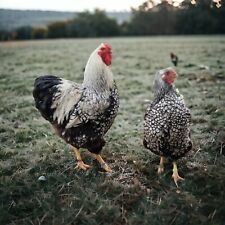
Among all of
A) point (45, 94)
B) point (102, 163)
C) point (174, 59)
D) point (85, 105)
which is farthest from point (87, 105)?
point (174, 59)

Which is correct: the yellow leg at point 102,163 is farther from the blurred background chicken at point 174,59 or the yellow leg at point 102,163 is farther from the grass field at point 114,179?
the blurred background chicken at point 174,59

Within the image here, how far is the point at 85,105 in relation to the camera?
158 inches

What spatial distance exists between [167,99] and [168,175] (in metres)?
0.95

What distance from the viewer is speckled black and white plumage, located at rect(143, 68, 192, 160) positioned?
374 centimetres

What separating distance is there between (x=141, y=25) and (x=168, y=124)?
3456 centimetres

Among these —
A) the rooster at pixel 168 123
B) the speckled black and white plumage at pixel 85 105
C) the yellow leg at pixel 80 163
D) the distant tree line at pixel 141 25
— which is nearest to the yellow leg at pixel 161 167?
the rooster at pixel 168 123

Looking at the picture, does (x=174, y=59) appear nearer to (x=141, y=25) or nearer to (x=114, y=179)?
(x=114, y=179)

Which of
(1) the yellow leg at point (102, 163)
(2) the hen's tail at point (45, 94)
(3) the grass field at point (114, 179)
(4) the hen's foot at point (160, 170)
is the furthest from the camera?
(2) the hen's tail at point (45, 94)

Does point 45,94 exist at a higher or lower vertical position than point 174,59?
higher

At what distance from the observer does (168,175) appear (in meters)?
3.95

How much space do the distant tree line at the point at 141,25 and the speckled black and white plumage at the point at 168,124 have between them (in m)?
27.5

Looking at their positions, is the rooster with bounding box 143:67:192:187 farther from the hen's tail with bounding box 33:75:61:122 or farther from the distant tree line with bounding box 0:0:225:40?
the distant tree line with bounding box 0:0:225:40

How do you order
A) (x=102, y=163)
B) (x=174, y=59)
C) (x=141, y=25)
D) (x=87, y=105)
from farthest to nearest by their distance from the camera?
(x=141, y=25)
(x=174, y=59)
(x=102, y=163)
(x=87, y=105)

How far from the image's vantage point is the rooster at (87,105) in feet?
13.1
